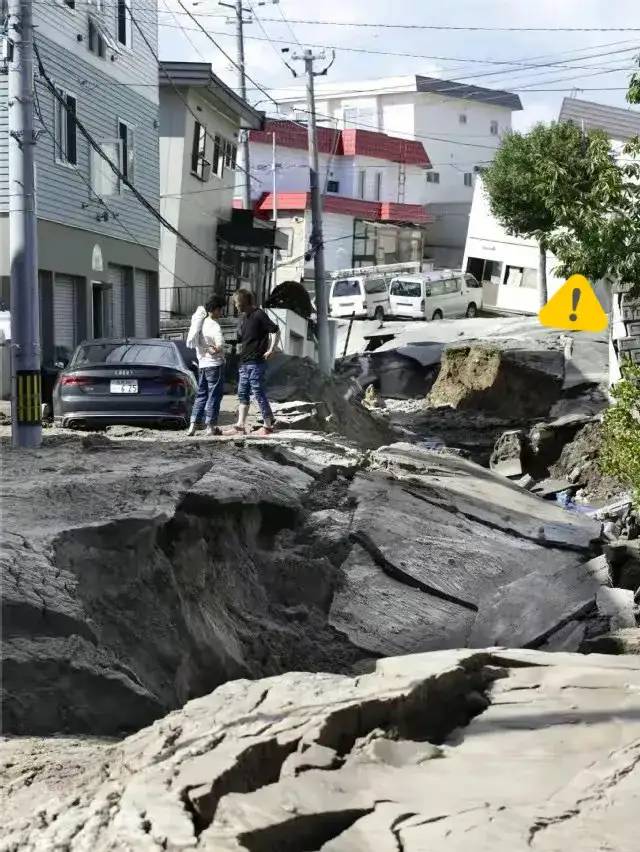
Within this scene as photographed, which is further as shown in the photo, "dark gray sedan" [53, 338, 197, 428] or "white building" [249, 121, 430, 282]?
"white building" [249, 121, 430, 282]

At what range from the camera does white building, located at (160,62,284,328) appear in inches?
1375

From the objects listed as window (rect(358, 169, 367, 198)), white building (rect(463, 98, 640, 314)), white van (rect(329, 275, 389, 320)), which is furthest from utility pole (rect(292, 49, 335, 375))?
window (rect(358, 169, 367, 198))

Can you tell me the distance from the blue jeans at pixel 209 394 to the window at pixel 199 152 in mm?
21620

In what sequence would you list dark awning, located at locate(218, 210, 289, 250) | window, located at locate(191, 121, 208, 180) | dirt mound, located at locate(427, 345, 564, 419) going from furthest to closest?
dark awning, located at locate(218, 210, 289, 250) → window, located at locate(191, 121, 208, 180) → dirt mound, located at locate(427, 345, 564, 419)

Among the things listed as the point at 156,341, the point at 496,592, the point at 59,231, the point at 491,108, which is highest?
the point at 491,108

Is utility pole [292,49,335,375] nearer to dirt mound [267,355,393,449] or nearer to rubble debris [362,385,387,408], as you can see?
rubble debris [362,385,387,408]

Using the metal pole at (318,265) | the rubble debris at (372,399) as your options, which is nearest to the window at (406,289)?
the rubble debris at (372,399)

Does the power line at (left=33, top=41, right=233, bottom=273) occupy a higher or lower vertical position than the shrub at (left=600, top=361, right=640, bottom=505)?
higher

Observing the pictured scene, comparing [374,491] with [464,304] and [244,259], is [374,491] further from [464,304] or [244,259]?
[464,304]

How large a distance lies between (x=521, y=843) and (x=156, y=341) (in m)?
13.9

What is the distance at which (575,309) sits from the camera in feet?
47.9

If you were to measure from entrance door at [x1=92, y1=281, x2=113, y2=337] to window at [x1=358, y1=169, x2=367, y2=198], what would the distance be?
38203 millimetres

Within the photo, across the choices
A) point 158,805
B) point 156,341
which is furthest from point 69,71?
point 158,805

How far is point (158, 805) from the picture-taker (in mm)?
4426
